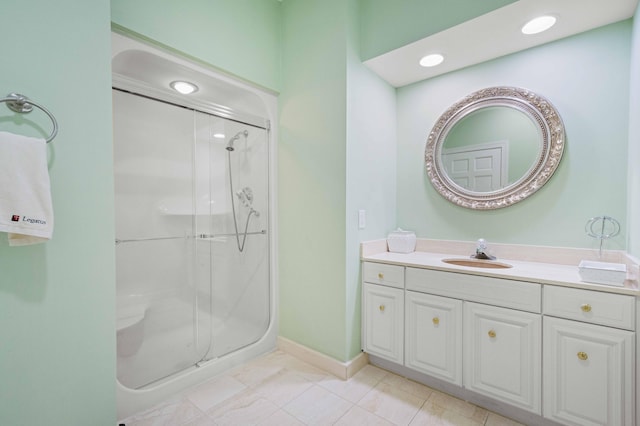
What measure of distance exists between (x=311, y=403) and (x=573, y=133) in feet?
7.96

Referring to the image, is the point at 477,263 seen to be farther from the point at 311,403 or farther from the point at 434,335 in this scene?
the point at 311,403

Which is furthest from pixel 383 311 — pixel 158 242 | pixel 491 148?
pixel 158 242

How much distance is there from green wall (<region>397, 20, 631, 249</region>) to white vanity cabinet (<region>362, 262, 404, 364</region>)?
703 mm

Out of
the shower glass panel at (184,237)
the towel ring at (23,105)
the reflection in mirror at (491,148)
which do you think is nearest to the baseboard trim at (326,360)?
the shower glass panel at (184,237)

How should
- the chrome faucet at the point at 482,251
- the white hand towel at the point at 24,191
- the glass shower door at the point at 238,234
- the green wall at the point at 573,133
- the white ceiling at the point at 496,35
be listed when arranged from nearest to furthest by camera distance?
the white hand towel at the point at 24,191 → the white ceiling at the point at 496,35 → the green wall at the point at 573,133 → the chrome faucet at the point at 482,251 → the glass shower door at the point at 238,234

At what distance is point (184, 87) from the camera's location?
196 cm

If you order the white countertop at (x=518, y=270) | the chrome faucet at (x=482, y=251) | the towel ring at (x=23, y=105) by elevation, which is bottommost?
the white countertop at (x=518, y=270)

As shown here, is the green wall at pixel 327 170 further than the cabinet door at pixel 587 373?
Yes

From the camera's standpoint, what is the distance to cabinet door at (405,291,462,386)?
173 cm

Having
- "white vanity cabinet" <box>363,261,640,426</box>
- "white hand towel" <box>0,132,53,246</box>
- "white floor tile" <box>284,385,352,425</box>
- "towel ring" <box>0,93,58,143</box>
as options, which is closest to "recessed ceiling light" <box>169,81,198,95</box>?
"towel ring" <box>0,93,58,143</box>

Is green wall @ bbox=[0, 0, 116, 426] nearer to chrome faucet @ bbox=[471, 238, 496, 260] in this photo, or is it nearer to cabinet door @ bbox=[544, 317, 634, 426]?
cabinet door @ bbox=[544, 317, 634, 426]

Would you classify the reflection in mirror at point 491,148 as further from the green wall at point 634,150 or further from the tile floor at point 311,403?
the tile floor at point 311,403

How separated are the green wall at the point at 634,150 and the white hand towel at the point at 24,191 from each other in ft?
8.71

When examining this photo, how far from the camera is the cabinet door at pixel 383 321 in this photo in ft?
6.42
